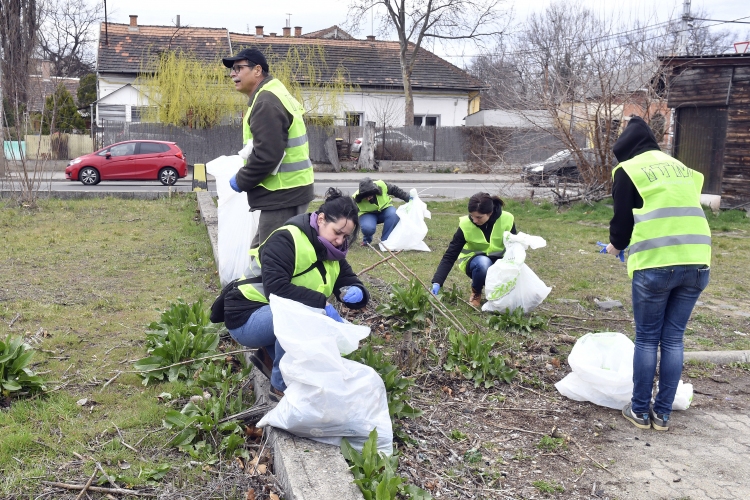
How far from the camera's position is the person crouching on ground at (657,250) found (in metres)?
3.63

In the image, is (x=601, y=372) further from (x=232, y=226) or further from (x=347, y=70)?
(x=347, y=70)

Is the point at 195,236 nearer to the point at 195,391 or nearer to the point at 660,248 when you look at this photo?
the point at 195,391

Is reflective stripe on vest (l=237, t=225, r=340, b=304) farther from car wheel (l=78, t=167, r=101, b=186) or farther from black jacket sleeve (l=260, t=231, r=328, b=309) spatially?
car wheel (l=78, t=167, r=101, b=186)

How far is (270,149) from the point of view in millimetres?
4305

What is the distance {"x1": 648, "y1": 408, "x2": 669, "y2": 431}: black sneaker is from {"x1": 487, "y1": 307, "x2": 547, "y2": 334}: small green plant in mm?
1521

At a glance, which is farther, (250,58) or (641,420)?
(250,58)

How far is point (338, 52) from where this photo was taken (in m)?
33.7

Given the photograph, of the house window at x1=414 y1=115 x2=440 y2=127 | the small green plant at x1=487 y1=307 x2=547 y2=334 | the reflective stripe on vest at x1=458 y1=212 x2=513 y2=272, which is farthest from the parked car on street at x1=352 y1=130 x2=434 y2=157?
the small green plant at x1=487 y1=307 x2=547 y2=334

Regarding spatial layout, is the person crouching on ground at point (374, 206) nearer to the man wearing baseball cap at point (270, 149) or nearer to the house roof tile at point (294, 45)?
the man wearing baseball cap at point (270, 149)

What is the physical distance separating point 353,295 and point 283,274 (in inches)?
17.5

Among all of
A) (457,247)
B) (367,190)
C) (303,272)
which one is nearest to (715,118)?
(367,190)

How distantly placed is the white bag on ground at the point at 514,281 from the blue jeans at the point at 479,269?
0.19 metres

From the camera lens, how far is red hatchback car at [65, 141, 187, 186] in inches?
762

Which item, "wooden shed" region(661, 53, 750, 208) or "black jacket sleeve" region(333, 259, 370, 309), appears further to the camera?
"wooden shed" region(661, 53, 750, 208)
